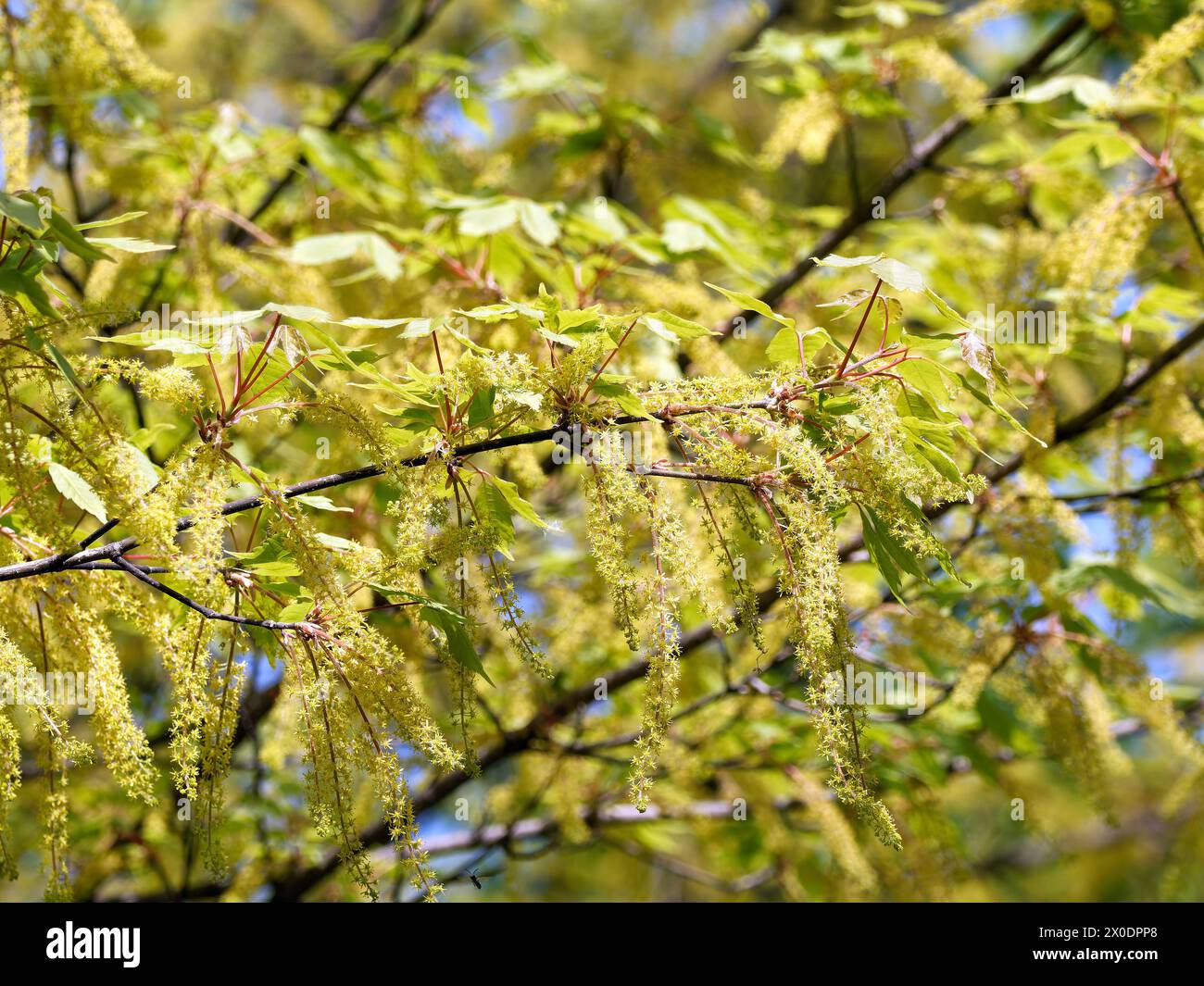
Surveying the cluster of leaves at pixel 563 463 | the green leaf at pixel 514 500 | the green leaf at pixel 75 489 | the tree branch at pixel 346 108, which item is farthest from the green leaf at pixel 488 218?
the green leaf at pixel 75 489

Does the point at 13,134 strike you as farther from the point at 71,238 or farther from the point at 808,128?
the point at 808,128

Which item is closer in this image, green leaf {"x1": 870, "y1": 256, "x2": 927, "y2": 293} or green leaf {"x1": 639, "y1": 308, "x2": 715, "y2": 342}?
A: green leaf {"x1": 870, "y1": 256, "x2": 927, "y2": 293}

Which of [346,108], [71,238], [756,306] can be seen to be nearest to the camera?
[71,238]

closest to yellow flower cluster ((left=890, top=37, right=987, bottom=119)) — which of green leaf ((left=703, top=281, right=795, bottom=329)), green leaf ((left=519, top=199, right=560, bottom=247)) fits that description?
green leaf ((left=519, top=199, right=560, bottom=247))

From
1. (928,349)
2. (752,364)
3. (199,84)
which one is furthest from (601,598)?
(199,84)

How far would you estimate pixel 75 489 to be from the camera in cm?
216

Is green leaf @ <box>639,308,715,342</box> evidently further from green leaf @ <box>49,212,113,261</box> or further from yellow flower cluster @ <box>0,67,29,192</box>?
yellow flower cluster @ <box>0,67,29,192</box>

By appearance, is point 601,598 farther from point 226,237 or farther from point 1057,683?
point 226,237

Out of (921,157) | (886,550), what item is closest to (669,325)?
(886,550)

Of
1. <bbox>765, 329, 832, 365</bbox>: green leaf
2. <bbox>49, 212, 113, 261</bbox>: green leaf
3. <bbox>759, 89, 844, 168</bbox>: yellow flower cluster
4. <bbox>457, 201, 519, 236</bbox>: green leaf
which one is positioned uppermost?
<bbox>759, 89, 844, 168</bbox>: yellow flower cluster

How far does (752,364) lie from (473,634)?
2.79 meters

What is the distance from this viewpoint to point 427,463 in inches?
90.7

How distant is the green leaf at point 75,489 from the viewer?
212cm

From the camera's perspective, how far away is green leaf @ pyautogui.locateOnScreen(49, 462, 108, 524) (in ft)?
6.94
